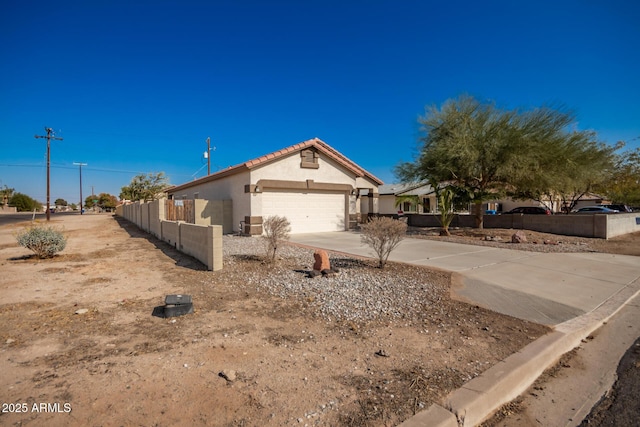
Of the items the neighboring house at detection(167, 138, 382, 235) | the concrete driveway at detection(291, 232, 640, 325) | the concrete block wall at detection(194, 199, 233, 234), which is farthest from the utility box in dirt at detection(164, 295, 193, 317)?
the concrete block wall at detection(194, 199, 233, 234)

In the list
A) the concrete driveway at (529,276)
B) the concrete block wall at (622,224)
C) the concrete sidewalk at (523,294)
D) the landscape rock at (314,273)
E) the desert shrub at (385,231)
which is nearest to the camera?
the concrete sidewalk at (523,294)

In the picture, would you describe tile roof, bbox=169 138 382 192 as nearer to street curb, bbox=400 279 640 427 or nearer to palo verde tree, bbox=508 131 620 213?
palo verde tree, bbox=508 131 620 213

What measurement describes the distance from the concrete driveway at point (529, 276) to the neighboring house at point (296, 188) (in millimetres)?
5264

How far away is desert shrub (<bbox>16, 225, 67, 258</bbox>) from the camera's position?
9.69m

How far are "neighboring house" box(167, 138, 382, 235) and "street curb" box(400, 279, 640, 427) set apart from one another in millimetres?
13034

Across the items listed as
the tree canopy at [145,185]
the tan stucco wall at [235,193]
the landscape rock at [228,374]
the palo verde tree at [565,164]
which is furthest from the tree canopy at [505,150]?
the tree canopy at [145,185]

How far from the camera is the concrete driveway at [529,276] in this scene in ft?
18.9

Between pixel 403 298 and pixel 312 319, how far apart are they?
1.88m

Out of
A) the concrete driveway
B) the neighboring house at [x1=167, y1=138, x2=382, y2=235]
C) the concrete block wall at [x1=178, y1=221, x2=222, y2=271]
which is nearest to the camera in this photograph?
the concrete driveway

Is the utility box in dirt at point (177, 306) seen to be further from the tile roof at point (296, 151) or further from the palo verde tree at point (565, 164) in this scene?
the palo verde tree at point (565, 164)

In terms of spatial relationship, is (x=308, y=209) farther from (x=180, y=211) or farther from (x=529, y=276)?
(x=529, y=276)

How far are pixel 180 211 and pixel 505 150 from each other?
640 inches

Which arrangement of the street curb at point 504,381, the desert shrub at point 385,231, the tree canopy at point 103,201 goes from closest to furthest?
the street curb at point 504,381, the desert shrub at point 385,231, the tree canopy at point 103,201

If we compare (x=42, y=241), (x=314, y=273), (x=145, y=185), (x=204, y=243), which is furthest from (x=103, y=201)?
(x=314, y=273)
